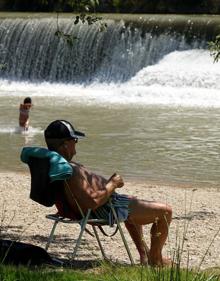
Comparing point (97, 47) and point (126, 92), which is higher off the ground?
point (97, 47)

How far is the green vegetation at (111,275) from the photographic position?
4.31 m

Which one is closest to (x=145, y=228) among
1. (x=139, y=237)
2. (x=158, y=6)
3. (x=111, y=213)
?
(x=139, y=237)

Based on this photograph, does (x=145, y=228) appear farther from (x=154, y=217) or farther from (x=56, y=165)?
(x=56, y=165)

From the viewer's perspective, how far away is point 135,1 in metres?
34.8

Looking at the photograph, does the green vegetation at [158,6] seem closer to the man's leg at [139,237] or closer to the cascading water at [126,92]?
the cascading water at [126,92]

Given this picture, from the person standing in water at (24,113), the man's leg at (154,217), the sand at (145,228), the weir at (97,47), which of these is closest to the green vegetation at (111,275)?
the sand at (145,228)

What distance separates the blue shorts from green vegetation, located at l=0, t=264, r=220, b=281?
0.59m

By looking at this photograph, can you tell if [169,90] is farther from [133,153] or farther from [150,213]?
[150,213]

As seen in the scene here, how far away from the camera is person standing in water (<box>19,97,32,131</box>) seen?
15.9 metres

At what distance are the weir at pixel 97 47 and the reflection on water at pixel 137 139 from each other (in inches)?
229

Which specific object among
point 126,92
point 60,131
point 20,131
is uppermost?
point 60,131

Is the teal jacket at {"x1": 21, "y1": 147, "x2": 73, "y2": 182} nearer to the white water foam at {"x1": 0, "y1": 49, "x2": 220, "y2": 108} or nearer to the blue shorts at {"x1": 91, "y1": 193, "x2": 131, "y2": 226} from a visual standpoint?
the blue shorts at {"x1": 91, "y1": 193, "x2": 131, "y2": 226}

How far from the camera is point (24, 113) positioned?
1616cm

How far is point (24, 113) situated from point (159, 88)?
9.34 m
